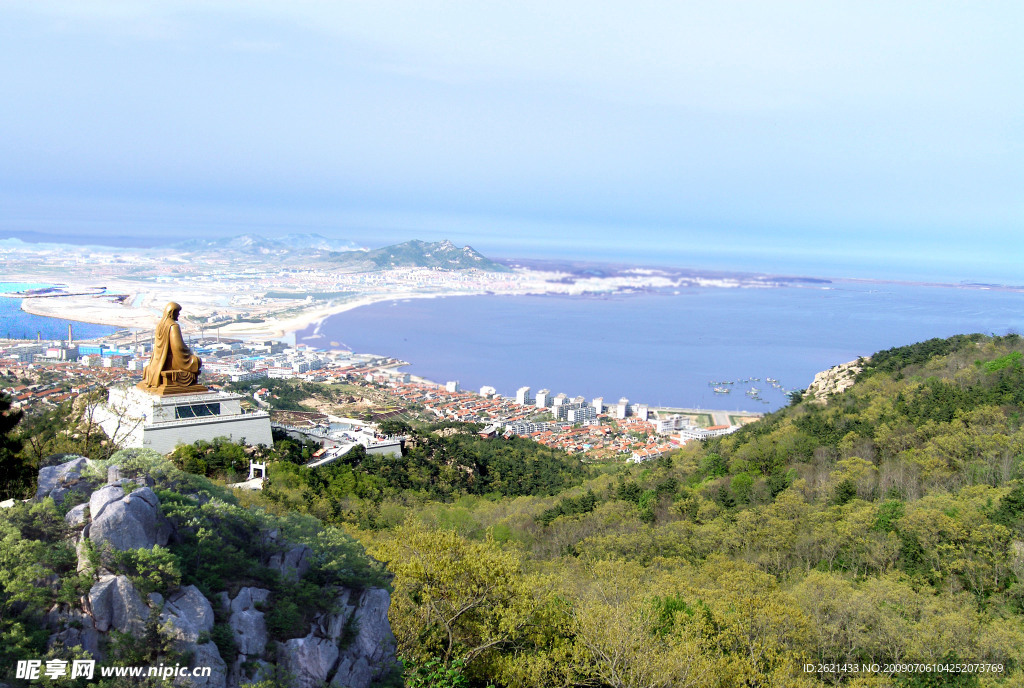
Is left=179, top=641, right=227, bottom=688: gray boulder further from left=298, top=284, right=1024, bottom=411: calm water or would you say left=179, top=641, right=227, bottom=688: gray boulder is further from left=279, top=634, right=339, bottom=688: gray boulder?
left=298, top=284, right=1024, bottom=411: calm water

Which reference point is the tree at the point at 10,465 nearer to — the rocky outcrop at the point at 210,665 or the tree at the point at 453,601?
the tree at the point at 453,601

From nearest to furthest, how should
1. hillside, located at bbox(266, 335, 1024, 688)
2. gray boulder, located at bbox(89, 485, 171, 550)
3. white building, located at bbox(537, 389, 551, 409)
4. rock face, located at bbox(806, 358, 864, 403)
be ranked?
gray boulder, located at bbox(89, 485, 171, 550), hillside, located at bbox(266, 335, 1024, 688), rock face, located at bbox(806, 358, 864, 403), white building, located at bbox(537, 389, 551, 409)

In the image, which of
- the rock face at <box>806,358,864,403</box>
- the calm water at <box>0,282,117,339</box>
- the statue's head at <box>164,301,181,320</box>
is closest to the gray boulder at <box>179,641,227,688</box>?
the statue's head at <box>164,301,181,320</box>

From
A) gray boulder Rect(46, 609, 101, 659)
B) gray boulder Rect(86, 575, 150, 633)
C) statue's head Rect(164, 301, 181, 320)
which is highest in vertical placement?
statue's head Rect(164, 301, 181, 320)

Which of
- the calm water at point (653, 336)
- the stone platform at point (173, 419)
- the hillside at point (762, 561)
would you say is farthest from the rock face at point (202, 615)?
the calm water at point (653, 336)

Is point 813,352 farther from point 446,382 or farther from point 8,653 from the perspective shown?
point 8,653

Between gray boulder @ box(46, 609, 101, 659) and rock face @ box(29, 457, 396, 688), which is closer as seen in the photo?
gray boulder @ box(46, 609, 101, 659)

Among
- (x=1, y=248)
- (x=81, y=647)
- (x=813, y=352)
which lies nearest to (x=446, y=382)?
(x=813, y=352)

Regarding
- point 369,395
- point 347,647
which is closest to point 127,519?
point 347,647
